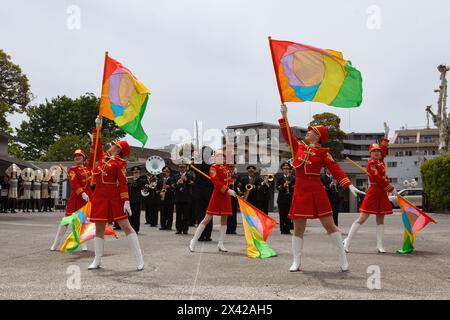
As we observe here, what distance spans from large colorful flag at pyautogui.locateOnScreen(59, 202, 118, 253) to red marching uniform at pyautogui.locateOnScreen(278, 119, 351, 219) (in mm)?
3640

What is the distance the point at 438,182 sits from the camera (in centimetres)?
2956

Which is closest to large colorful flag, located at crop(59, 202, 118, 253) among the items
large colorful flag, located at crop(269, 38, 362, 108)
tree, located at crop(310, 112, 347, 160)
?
large colorful flag, located at crop(269, 38, 362, 108)

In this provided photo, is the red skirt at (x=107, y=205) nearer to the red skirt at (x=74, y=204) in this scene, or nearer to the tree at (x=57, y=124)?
the red skirt at (x=74, y=204)

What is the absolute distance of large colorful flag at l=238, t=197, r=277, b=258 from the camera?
29.6ft

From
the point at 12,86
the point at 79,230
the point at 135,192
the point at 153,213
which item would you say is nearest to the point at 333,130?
the point at 12,86

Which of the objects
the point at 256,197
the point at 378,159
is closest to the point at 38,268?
the point at 378,159

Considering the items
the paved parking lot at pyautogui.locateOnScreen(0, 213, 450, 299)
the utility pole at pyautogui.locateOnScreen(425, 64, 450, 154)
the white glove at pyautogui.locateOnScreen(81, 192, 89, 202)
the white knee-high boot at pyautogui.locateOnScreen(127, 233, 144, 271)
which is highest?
the utility pole at pyautogui.locateOnScreen(425, 64, 450, 154)

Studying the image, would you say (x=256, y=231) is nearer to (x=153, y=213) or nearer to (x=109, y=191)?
(x=109, y=191)

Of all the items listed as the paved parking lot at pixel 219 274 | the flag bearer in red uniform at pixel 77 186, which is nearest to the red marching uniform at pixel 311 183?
the paved parking lot at pixel 219 274

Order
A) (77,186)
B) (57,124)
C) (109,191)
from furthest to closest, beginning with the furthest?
(57,124)
(77,186)
(109,191)

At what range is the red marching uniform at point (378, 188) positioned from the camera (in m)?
9.85

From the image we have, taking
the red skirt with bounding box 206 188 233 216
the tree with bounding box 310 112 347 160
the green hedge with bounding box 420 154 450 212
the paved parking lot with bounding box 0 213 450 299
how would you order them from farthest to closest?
the tree with bounding box 310 112 347 160 → the green hedge with bounding box 420 154 450 212 → the red skirt with bounding box 206 188 233 216 → the paved parking lot with bounding box 0 213 450 299

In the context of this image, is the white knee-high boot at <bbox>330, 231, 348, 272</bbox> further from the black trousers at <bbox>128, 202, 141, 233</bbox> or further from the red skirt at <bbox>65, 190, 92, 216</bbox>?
the black trousers at <bbox>128, 202, 141, 233</bbox>

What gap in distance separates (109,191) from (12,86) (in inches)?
1427
